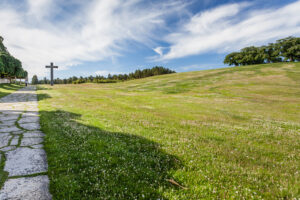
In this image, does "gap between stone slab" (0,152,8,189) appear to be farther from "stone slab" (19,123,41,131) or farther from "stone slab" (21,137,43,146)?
"stone slab" (19,123,41,131)

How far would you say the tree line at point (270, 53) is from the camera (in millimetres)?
92938

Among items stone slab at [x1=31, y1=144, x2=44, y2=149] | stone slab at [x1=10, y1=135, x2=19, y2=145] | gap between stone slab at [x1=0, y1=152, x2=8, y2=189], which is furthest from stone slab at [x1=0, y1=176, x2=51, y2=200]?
stone slab at [x1=10, y1=135, x2=19, y2=145]

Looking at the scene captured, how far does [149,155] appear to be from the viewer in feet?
18.5

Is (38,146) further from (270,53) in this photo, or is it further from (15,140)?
(270,53)

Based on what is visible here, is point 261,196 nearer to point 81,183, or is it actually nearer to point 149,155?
point 149,155

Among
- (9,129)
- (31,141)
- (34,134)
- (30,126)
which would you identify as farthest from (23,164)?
(30,126)

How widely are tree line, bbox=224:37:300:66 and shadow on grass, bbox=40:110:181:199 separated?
5021 inches

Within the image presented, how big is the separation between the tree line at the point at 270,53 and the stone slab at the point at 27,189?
429 ft

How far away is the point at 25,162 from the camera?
464 cm

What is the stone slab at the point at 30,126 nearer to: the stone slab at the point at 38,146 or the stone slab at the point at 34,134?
the stone slab at the point at 34,134

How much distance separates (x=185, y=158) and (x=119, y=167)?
250 cm

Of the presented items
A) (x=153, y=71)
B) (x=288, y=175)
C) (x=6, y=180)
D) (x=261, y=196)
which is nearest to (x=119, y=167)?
(x=6, y=180)

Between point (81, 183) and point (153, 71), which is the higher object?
point (153, 71)

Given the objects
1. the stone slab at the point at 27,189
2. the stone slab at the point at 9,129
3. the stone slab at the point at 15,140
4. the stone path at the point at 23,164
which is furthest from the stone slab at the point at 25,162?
the stone slab at the point at 9,129
